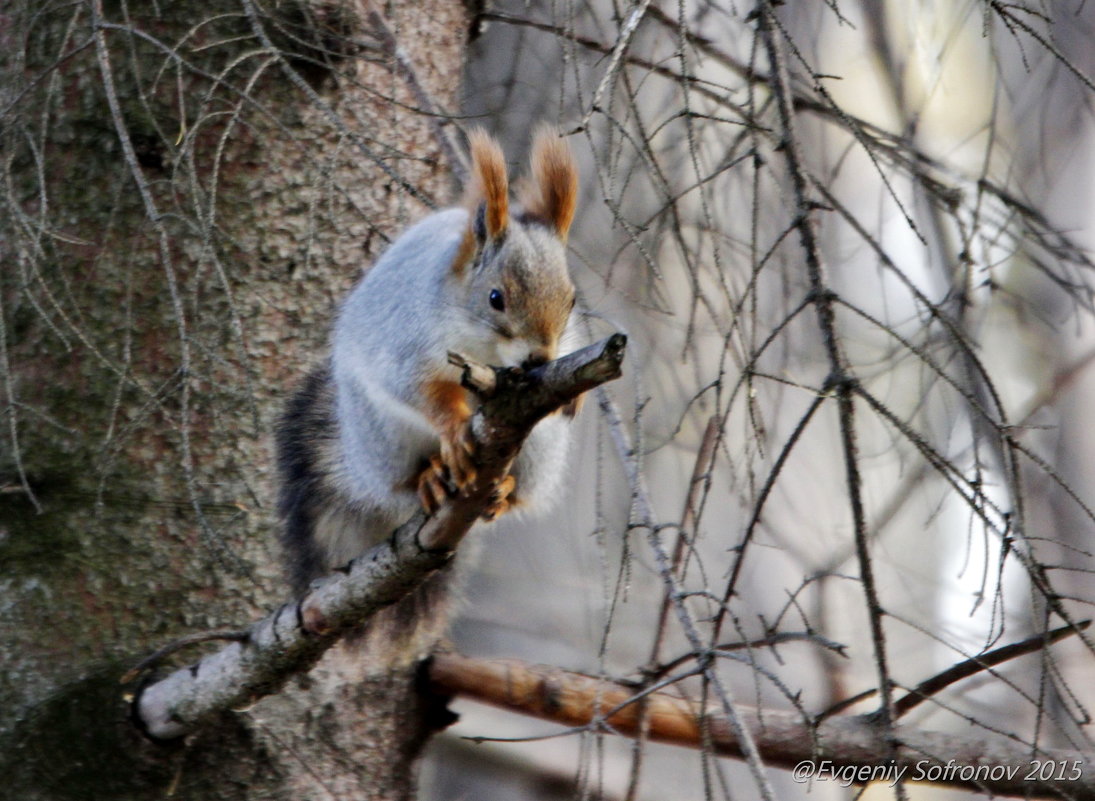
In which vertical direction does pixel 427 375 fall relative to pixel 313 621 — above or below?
above

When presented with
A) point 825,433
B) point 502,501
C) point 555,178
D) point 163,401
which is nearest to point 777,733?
point 502,501

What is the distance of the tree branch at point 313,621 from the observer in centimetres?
126

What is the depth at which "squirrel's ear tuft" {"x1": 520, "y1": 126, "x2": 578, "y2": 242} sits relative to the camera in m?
1.42

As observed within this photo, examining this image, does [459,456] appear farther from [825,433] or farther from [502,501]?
[825,433]

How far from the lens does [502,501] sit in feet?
5.18

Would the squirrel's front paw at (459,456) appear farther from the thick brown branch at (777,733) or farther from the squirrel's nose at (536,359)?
the thick brown branch at (777,733)

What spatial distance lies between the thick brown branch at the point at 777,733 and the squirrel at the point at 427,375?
149 millimetres

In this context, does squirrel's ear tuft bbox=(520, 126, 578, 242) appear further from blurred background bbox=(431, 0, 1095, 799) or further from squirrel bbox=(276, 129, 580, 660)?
blurred background bbox=(431, 0, 1095, 799)

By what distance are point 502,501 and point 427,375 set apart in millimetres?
225

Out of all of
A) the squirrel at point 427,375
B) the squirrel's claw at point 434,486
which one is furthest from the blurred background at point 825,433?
the squirrel's claw at point 434,486

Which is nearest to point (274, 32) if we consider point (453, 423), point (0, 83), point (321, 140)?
point (321, 140)

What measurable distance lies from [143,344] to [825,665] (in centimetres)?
208

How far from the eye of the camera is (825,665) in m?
3.04

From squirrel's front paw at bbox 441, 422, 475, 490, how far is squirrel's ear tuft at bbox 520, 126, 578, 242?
283 millimetres
